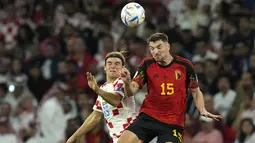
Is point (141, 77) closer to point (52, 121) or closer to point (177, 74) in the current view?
point (177, 74)

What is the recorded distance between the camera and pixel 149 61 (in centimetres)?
980

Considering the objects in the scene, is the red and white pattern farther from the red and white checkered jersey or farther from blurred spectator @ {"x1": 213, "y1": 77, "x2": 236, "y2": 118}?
the red and white checkered jersey

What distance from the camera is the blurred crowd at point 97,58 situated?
14.0 meters

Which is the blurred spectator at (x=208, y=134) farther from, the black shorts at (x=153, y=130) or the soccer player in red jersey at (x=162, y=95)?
the black shorts at (x=153, y=130)

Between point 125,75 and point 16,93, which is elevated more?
point 125,75

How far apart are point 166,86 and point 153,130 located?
587mm

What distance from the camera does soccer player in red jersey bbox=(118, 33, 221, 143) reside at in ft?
31.3

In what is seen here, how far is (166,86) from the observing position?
9.63 metres

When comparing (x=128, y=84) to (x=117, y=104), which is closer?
(x=128, y=84)

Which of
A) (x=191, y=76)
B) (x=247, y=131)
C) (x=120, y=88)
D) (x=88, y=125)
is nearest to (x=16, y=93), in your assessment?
(x=247, y=131)

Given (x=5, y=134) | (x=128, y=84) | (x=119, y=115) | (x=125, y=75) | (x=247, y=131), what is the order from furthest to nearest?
(x=5, y=134)
(x=247, y=131)
(x=119, y=115)
(x=128, y=84)
(x=125, y=75)

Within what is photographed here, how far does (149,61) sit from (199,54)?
19.3 ft

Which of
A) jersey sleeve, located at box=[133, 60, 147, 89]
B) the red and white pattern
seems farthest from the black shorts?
the red and white pattern

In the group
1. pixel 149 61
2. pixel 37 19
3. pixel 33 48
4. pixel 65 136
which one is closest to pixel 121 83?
pixel 149 61
